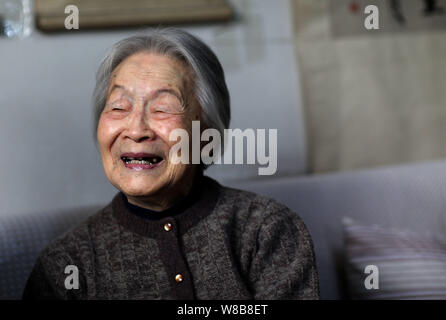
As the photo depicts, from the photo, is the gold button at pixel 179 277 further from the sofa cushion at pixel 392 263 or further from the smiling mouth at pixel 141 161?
the sofa cushion at pixel 392 263

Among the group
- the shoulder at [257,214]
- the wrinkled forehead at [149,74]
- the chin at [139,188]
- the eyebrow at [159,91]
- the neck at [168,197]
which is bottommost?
the shoulder at [257,214]

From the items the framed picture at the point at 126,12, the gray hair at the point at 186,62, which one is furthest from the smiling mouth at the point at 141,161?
the framed picture at the point at 126,12

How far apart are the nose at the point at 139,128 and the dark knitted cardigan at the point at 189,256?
0.47 ft

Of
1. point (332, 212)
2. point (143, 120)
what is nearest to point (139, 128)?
point (143, 120)

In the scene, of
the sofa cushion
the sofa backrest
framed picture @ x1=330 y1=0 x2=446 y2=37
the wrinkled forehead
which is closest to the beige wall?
framed picture @ x1=330 y1=0 x2=446 y2=37

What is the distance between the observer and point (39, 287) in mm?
883

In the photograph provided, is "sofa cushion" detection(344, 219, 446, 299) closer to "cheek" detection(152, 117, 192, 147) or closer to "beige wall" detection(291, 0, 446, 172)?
"beige wall" detection(291, 0, 446, 172)

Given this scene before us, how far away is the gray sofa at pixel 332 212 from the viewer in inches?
42.1

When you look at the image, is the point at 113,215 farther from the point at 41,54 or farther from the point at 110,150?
the point at 41,54

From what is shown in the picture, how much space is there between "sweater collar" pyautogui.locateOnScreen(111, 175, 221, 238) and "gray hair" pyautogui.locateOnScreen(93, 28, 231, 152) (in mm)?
113

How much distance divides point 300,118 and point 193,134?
65 cm

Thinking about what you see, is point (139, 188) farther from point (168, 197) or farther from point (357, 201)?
point (357, 201)

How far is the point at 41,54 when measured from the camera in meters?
1.18
